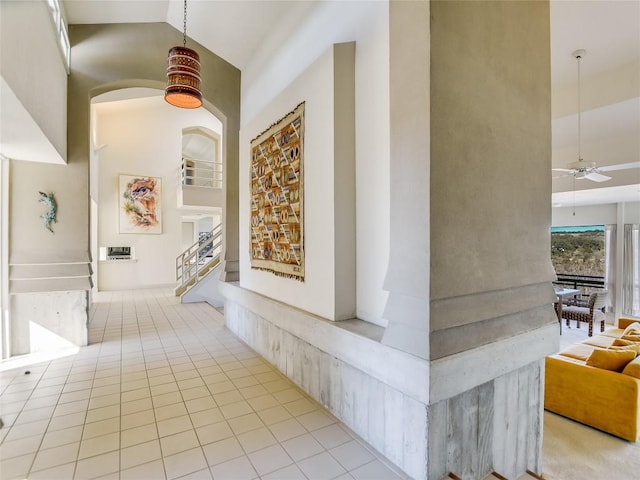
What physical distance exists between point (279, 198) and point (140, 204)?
26.0ft

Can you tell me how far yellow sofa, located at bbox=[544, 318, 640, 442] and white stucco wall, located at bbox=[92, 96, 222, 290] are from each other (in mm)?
9918

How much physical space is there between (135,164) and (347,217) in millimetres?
9293

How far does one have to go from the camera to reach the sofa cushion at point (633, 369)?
2.90 meters

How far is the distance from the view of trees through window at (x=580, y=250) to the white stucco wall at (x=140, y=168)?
11.2 metres

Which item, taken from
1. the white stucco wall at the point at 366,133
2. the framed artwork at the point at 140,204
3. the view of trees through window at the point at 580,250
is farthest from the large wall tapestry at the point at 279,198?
the view of trees through window at the point at 580,250

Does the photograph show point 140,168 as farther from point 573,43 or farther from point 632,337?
point 632,337

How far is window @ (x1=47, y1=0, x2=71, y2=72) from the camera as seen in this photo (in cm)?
345

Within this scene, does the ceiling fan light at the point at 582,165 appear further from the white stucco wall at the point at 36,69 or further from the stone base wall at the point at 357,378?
the white stucco wall at the point at 36,69

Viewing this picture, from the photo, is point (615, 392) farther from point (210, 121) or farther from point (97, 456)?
A: point (210, 121)

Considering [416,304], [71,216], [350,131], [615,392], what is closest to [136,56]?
[71,216]

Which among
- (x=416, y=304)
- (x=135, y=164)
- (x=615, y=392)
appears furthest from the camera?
(x=135, y=164)

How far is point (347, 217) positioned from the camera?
2600 millimetres

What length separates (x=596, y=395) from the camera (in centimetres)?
303

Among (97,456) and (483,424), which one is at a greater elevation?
(483,424)
